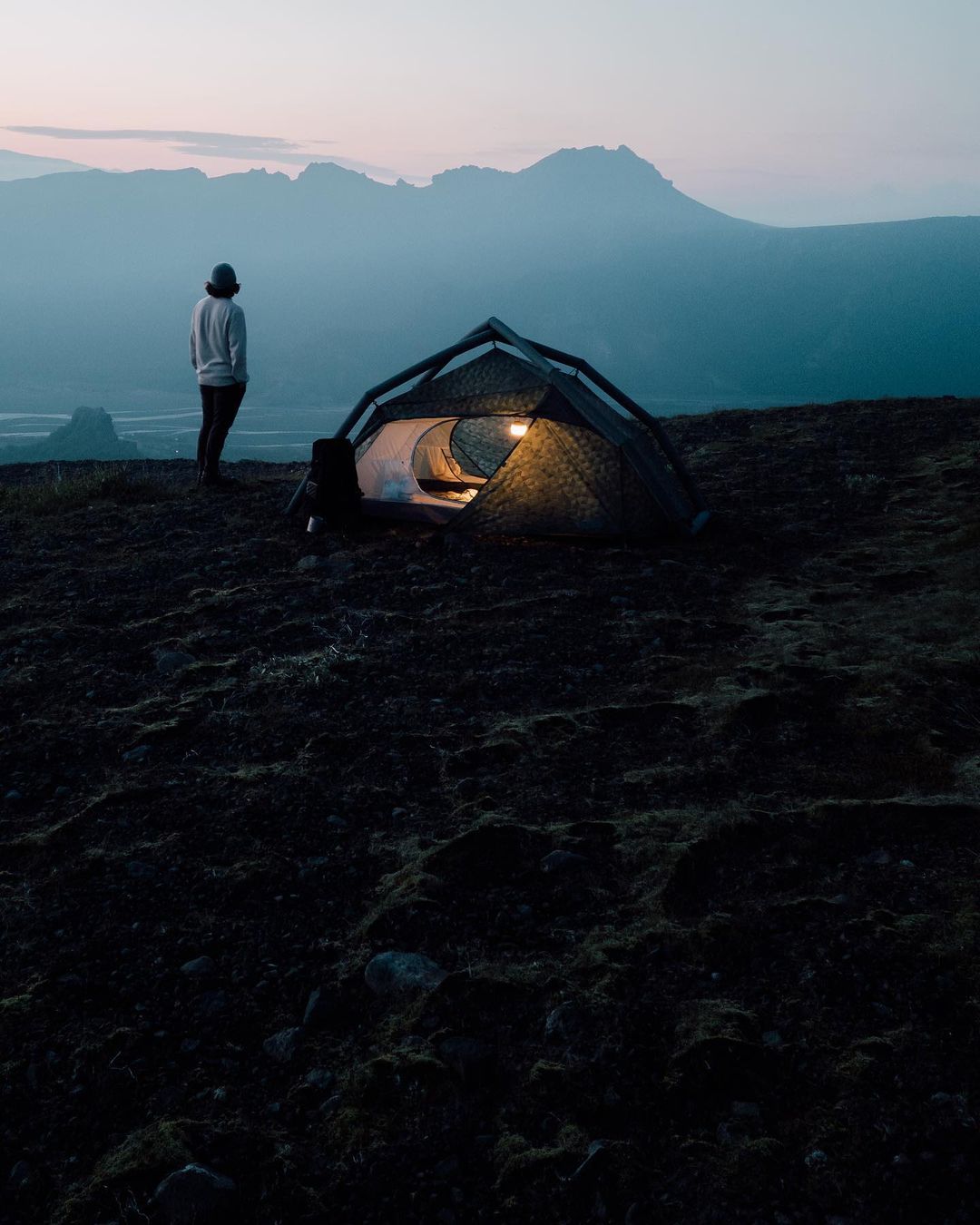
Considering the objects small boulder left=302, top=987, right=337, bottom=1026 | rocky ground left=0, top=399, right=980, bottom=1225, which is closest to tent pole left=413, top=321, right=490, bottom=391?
rocky ground left=0, top=399, right=980, bottom=1225

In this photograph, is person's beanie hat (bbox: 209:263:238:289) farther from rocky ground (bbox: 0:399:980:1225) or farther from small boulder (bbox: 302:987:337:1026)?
small boulder (bbox: 302:987:337:1026)

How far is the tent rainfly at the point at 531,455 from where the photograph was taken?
29.4 ft

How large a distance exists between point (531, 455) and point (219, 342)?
4595 mm

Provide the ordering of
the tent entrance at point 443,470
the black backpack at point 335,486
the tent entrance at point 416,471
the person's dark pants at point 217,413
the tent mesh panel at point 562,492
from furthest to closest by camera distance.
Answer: the person's dark pants at point 217,413, the tent entrance at point 443,470, the tent entrance at point 416,471, the black backpack at point 335,486, the tent mesh panel at point 562,492

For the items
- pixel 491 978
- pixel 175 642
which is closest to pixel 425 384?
pixel 175 642

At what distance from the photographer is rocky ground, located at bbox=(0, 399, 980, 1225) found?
2.46 meters

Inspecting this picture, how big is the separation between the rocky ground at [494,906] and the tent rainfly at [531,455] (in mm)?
1668

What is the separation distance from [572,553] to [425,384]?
255cm

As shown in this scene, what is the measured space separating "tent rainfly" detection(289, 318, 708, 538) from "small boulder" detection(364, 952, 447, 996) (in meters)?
6.15

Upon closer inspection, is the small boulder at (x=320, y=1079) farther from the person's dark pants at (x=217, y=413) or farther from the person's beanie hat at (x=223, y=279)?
the person's beanie hat at (x=223, y=279)

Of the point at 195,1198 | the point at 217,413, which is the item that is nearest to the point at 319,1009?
the point at 195,1198

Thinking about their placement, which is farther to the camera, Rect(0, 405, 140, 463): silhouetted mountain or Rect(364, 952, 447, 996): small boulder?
Rect(0, 405, 140, 463): silhouetted mountain

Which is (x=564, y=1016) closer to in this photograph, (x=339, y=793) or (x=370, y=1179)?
(x=370, y=1179)

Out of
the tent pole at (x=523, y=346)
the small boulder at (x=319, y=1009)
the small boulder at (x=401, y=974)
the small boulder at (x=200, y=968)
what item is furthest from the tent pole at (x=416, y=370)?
the small boulder at (x=319, y=1009)
